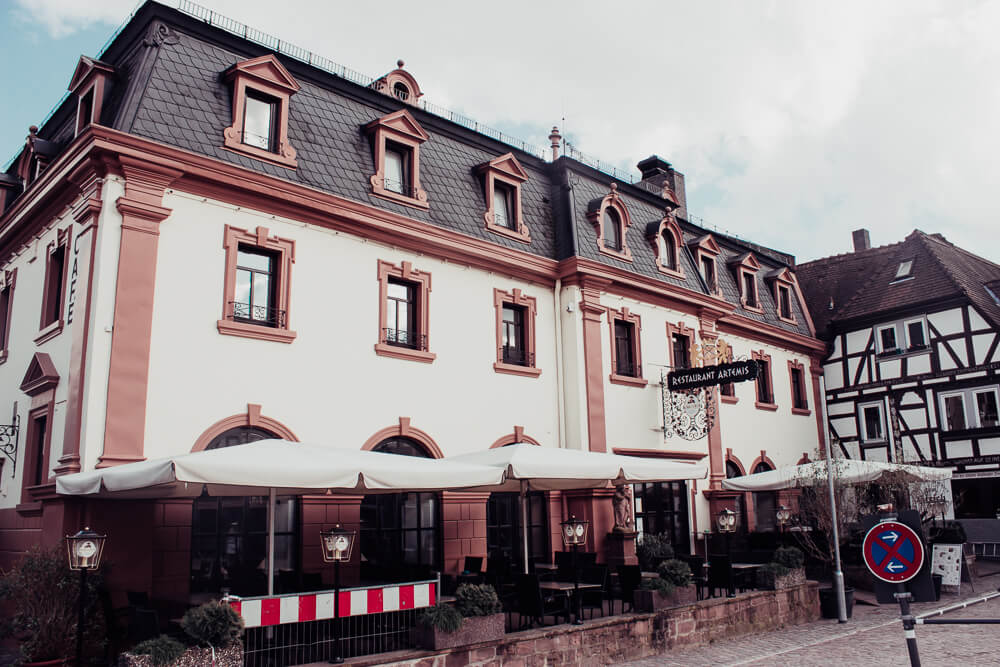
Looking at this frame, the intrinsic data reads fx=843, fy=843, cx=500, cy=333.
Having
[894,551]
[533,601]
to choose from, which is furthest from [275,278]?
[894,551]

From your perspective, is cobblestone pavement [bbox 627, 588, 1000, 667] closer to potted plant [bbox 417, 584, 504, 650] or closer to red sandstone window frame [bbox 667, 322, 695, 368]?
potted plant [bbox 417, 584, 504, 650]

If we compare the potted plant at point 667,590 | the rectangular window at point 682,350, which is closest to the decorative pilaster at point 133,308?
the potted plant at point 667,590

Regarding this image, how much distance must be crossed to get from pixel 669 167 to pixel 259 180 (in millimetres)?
16805

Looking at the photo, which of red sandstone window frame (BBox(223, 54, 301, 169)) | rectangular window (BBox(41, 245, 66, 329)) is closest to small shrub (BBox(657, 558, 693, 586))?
red sandstone window frame (BBox(223, 54, 301, 169))

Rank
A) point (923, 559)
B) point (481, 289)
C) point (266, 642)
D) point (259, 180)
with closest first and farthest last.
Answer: point (923, 559)
point (266, 642)
point (259, 180)
point (481, 289)

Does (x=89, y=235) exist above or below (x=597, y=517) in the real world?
above

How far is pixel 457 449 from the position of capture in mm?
15727

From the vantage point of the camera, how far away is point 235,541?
12.4 m

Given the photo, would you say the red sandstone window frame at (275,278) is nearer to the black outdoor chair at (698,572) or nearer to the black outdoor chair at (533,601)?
the black outdoor chair at (533,601)

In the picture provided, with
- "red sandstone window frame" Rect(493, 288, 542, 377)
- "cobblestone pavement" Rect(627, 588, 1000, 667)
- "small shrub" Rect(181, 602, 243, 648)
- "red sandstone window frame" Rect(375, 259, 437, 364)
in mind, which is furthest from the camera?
"red sandstone window frame" Rect(493, 288, 542, 377)

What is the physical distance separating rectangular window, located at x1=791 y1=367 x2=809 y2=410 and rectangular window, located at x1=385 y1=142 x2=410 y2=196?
1601 cm

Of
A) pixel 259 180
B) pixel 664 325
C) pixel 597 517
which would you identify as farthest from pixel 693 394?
pixel 259 180

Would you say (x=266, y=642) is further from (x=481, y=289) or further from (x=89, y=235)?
(x=481, y=289)

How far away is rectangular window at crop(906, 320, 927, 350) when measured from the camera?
88.2ft
